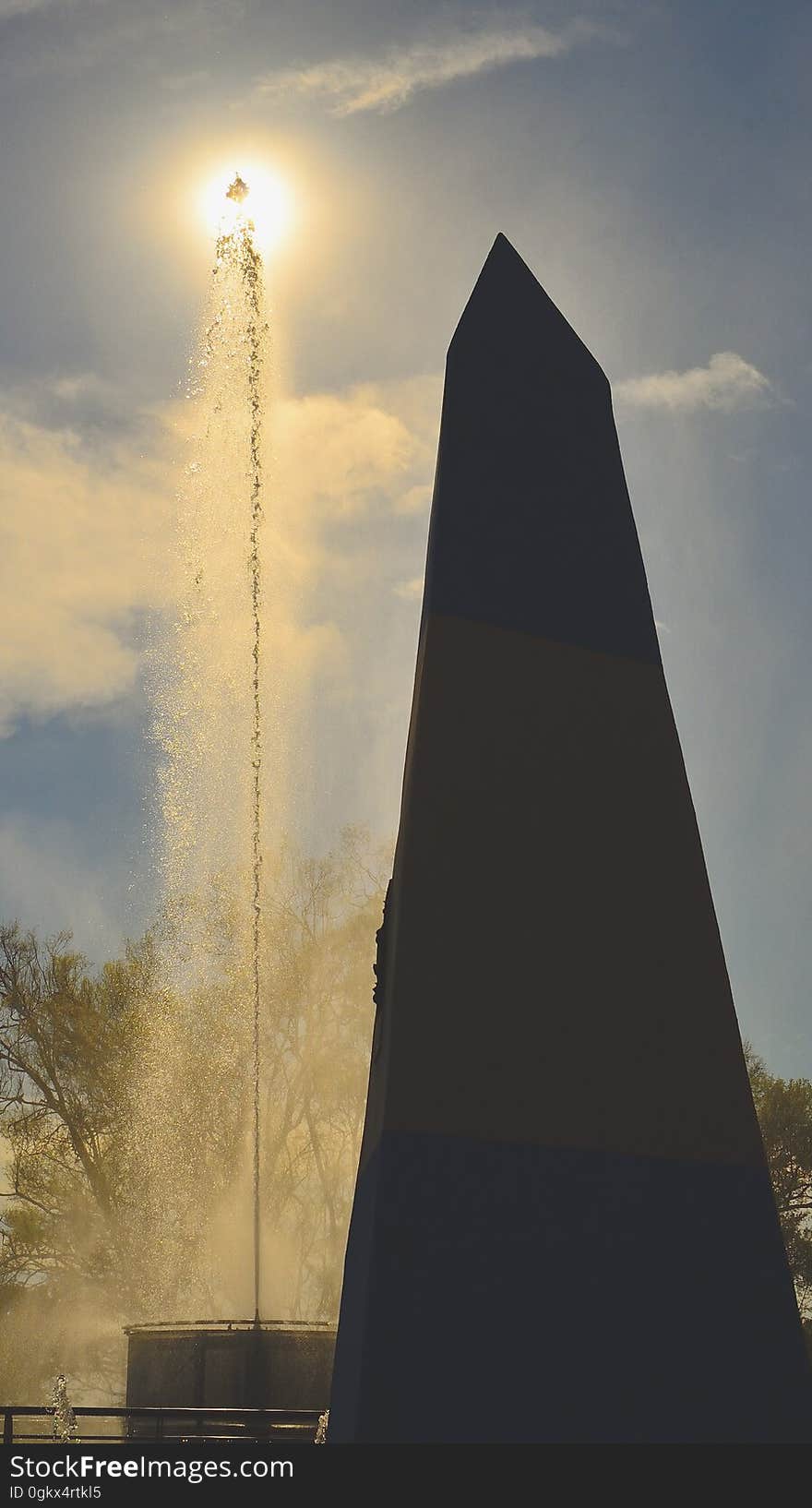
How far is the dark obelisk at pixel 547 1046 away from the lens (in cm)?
462

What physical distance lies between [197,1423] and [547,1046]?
5165 mm

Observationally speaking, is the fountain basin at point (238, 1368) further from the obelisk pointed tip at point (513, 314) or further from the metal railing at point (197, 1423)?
the obelisk pointed tip at point (513, 314)

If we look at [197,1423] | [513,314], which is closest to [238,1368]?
[197,1423]

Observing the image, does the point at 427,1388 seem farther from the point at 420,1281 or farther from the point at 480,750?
the point at 480,750

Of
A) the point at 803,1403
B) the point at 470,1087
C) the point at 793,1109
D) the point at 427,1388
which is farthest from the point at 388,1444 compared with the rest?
the point at 793,1109

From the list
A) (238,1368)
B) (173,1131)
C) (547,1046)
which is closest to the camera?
(547,1046)

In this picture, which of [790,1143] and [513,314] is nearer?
→ [513,314]

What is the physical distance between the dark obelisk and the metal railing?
2559 millimetres

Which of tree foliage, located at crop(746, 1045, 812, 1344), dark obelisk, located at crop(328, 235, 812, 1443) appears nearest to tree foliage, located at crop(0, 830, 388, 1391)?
tree foliage, located at crop(746, 1045, 812, 1344)

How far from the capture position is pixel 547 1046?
5.17 metres

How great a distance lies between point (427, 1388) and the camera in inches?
175

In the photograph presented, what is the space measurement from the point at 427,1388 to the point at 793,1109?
21.3 metres

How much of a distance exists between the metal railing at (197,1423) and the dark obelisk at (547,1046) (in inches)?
101

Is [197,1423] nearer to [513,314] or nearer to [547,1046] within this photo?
[547,1046]
